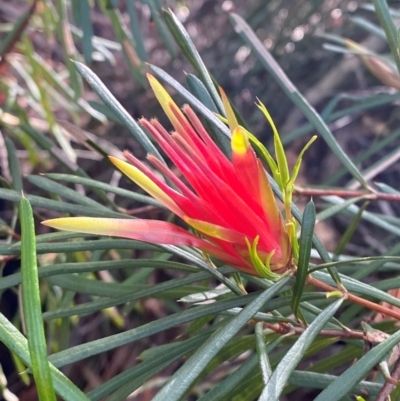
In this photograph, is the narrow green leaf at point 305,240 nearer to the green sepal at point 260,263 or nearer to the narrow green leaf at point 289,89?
the green sepal at point 260,263

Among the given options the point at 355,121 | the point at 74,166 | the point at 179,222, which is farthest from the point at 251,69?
the point at 74,166

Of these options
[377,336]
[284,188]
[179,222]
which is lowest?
[179,222]

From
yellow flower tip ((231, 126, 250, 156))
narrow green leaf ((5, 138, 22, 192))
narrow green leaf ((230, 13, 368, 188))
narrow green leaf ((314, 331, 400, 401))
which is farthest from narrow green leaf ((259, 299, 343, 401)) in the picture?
narrow green leaf ((5, 138, 22, 192))

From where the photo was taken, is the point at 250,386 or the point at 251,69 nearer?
the point at 250,386

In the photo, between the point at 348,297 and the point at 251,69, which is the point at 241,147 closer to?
the point at 348,297

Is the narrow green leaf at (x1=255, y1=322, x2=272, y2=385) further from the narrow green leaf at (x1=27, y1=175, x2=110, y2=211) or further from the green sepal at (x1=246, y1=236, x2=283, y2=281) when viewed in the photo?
the narrow green leaf at (x1=27, y1=175, x2=110, y2=211)

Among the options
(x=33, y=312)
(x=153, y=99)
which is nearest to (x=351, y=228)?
(x=33, y=312)

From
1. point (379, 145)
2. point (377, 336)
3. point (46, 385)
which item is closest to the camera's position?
point (46, 385)

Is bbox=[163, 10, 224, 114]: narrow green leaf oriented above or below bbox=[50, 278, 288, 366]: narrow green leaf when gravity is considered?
above
